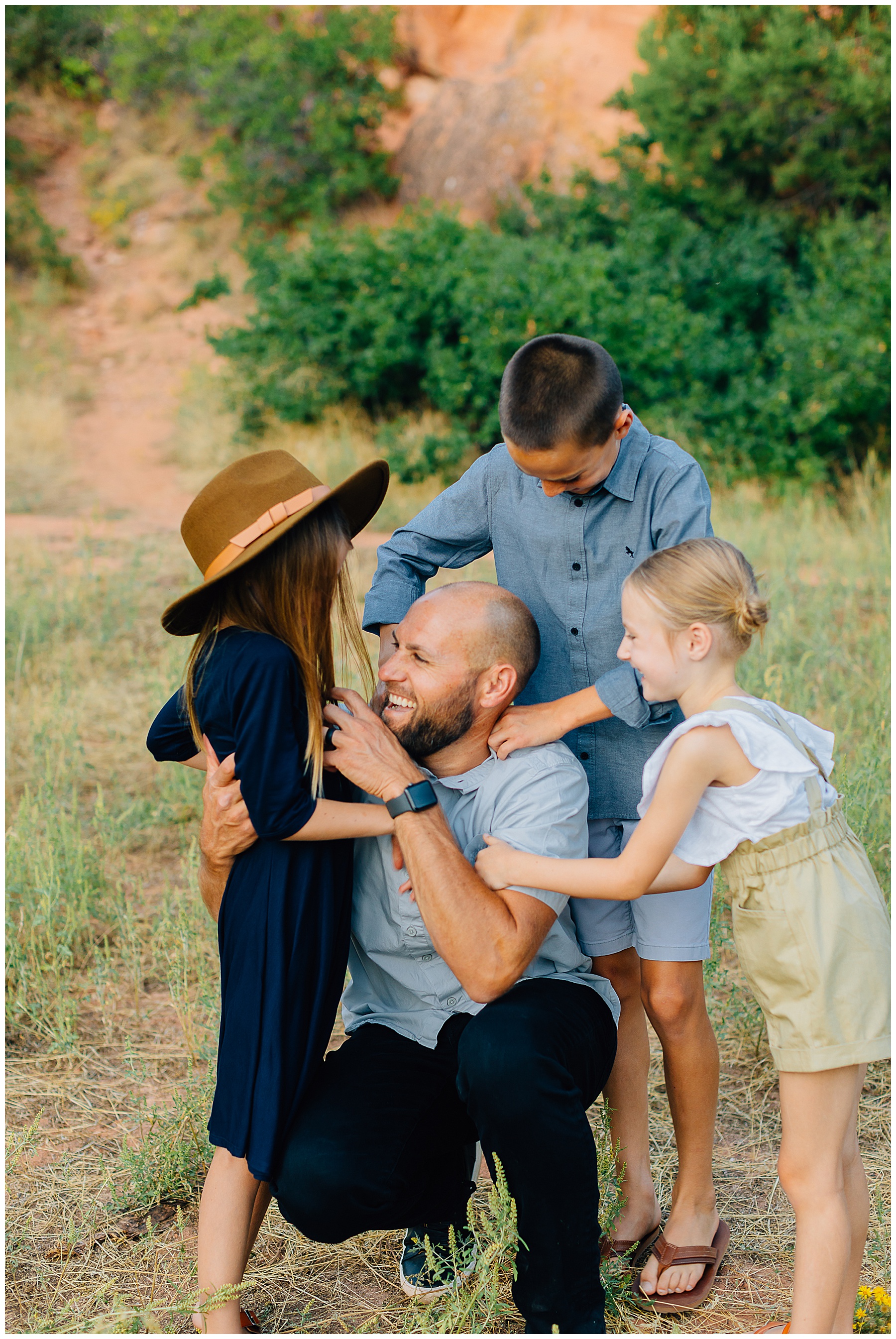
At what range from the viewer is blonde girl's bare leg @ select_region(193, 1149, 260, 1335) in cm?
221

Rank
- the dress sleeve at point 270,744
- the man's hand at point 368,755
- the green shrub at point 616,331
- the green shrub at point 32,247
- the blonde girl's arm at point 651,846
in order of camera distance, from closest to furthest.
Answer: the blonde girl's arm at point 651,846
the dress sleeve at point 270,744
the man's hand at point 368,755
the green shrub at point 616,331
the green shrub at point 32,247

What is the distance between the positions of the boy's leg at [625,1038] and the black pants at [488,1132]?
289mm

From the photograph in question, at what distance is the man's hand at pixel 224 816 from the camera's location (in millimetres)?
2322

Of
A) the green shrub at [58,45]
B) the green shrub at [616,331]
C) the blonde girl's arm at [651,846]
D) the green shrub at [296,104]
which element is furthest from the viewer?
the green shrub at [58,45]

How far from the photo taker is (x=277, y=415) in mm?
11148

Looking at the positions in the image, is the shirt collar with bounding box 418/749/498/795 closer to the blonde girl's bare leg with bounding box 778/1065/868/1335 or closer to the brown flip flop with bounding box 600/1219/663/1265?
the blonde girl's bare leg with bounding box 778/1065/868/1335

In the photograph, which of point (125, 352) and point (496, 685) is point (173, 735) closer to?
point (496, 685)

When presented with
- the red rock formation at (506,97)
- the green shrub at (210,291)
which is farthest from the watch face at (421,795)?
the red rock formation at (506,97)

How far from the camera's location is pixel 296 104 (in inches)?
572

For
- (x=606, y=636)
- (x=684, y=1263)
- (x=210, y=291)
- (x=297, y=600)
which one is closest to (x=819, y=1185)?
(x=684, y=1263)

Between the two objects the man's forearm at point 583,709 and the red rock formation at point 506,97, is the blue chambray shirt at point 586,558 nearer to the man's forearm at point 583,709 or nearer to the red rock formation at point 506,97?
the man's forearm at point 583,709

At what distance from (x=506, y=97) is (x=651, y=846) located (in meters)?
14.4

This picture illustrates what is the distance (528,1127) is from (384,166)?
15.1m

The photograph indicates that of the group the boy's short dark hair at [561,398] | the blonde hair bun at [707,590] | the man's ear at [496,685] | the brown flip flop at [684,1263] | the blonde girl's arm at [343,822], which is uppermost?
the boy's short dark hair at [561,398]
